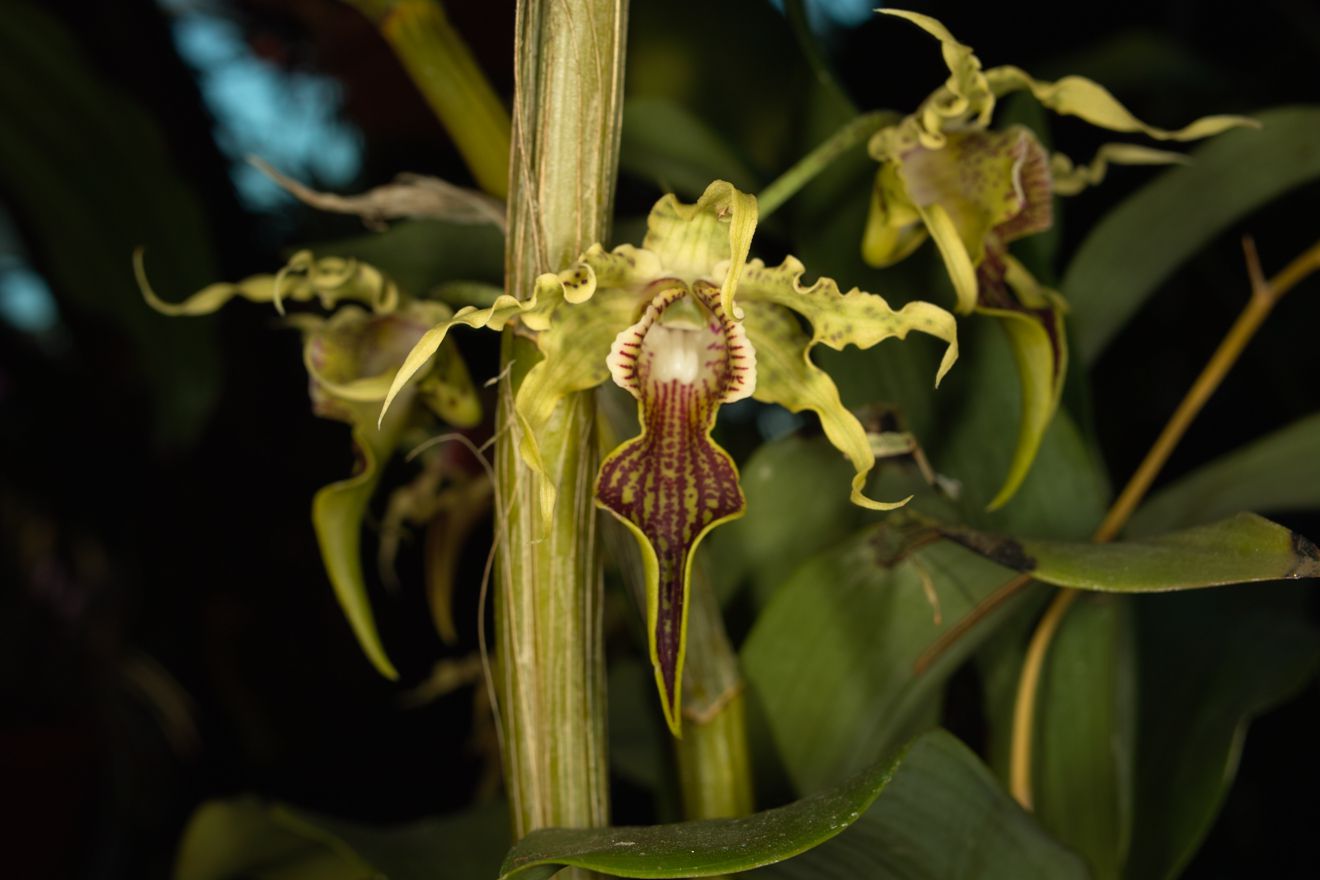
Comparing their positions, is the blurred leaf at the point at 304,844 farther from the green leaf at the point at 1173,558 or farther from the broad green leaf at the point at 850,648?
the green leaf at the point at 1173,558

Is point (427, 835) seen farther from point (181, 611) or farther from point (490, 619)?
point (181, 611)

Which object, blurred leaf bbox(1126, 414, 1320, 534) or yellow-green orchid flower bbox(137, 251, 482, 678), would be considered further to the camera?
blurred leaf bbox(1126, 414, 1320, 534)

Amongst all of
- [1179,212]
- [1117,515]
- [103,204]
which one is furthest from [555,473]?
[103,204]

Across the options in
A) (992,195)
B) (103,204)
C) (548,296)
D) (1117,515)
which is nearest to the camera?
(548,296)

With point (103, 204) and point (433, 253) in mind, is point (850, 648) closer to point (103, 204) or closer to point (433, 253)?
point (433, 253)

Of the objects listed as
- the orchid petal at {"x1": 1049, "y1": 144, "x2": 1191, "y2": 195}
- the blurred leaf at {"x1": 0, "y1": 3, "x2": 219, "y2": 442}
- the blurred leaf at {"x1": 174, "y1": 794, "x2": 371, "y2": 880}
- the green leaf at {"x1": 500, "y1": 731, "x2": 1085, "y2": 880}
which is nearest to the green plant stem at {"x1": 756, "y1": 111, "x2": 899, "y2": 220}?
the orchid petal at {"x1": 1049, "y1": 144, "x2": 1191, "y2": 195}

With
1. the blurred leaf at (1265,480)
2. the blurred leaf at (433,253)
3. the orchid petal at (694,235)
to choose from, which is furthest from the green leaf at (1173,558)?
the blurred leaf at (433,253)

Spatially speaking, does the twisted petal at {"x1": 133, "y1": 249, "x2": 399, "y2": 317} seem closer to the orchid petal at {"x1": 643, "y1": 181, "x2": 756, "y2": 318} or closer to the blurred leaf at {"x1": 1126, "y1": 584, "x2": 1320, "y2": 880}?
the orchid petal at {"x1": 643, "y1": 181, "x2": 756, "y2": 318}
